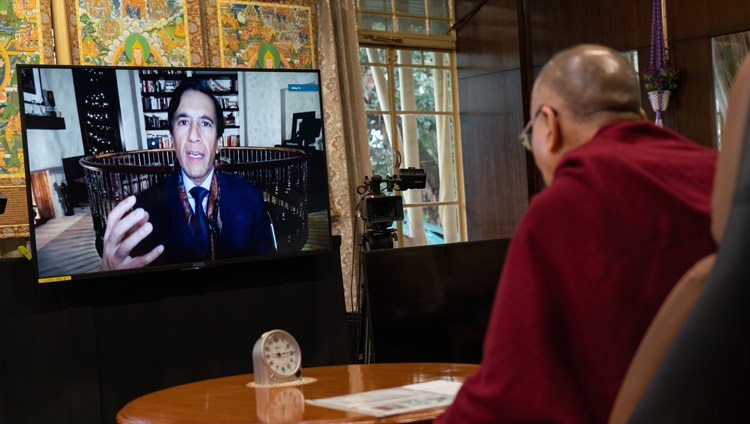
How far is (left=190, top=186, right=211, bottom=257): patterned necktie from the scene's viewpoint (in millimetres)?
4652

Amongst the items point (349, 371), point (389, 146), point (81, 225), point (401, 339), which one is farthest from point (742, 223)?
point (389, 146)

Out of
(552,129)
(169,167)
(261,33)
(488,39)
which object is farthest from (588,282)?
(488,39)

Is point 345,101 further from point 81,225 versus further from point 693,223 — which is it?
point 693,223

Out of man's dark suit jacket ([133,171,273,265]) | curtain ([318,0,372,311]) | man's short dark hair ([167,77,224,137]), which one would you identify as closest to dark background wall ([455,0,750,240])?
curtain ([318,0,372,311])

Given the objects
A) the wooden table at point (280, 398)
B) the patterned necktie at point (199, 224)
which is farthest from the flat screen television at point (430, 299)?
the patterned necktie at point (199, 224)

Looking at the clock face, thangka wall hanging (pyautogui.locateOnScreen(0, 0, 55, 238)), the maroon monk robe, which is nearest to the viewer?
the maroon monk robe

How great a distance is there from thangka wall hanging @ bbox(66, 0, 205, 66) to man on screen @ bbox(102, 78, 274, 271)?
1032mm

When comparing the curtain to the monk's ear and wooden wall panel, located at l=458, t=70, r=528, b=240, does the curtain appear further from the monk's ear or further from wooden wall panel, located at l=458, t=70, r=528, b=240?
the monk's ear

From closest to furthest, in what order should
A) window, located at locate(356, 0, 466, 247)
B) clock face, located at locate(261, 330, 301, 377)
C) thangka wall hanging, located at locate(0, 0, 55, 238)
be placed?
clock face, located at locate(261, 330, 301, 377), thangka wall hanging, located at locate(0, 0, 55, 238), window, located at locate(356, 0, 466, 247)

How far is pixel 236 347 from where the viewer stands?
467 centimetres

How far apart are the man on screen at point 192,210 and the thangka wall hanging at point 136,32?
103cm

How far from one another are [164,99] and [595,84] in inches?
129

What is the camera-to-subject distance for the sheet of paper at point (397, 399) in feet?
6.66

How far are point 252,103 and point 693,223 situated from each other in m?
3.69
